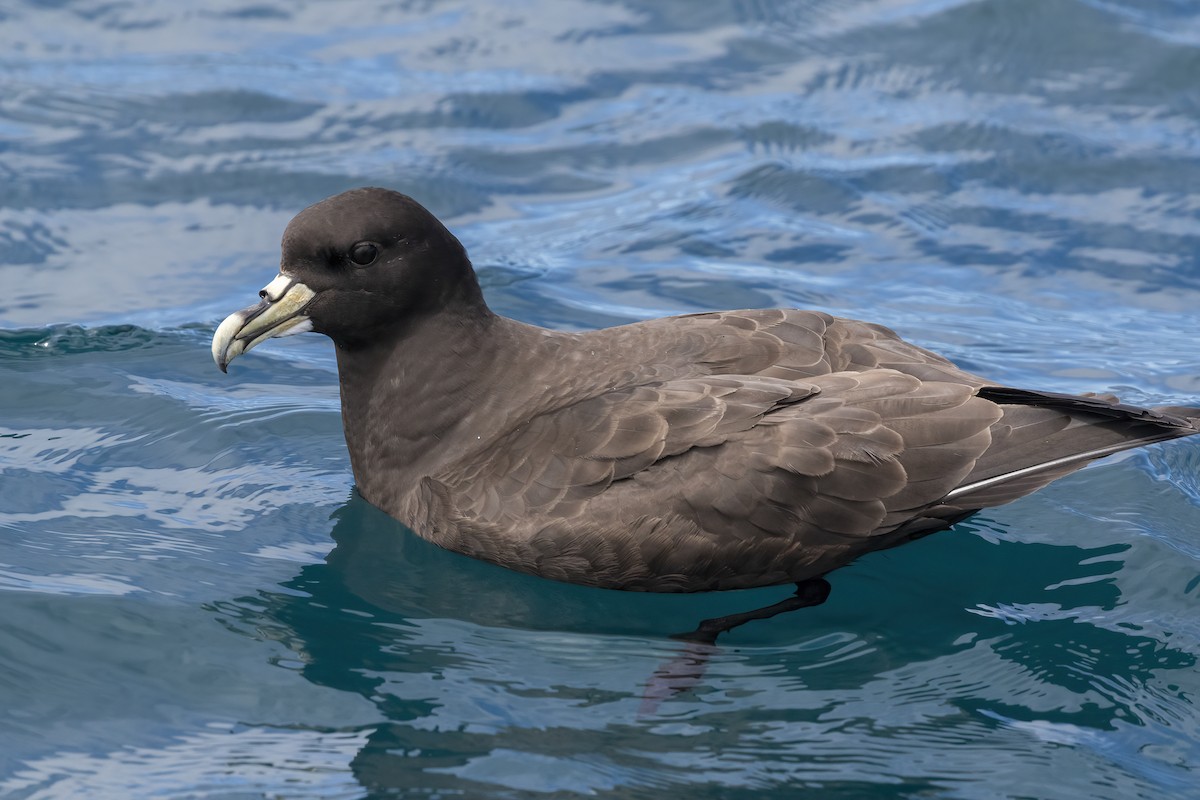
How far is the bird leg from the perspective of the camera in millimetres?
5797

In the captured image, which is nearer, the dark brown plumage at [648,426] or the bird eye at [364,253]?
the dark brown plumage at [648,426]

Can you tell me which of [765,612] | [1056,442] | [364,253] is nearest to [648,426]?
[765,612]

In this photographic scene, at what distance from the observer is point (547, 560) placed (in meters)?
5.84

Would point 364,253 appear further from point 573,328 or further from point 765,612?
point 573,328

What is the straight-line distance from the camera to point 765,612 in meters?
5.97

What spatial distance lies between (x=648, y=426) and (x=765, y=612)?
0.89m

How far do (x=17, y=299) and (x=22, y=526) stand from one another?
2.72 m

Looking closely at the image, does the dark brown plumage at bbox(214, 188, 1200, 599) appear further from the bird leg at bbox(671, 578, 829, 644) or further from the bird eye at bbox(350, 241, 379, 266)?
the bird leg at bbox(671, 578, 829, 644)

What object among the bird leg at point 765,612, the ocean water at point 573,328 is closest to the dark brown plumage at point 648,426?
the bird leg at point 765,612

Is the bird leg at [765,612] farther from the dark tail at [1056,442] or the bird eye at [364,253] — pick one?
the bird eye at [364,253]

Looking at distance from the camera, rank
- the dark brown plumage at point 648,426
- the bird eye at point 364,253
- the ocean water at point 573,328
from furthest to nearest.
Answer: the bird eye at point 364,253
the dark brown plumage at point 648,426
the ocean water at point 573,328

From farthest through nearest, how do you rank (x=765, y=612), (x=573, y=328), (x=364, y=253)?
1. (x=573, y=328)
2. (x=364, y=253)
3. (x=765, y=612)

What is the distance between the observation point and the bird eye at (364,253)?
6.24 metres

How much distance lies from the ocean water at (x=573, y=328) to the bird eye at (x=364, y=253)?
114cm
